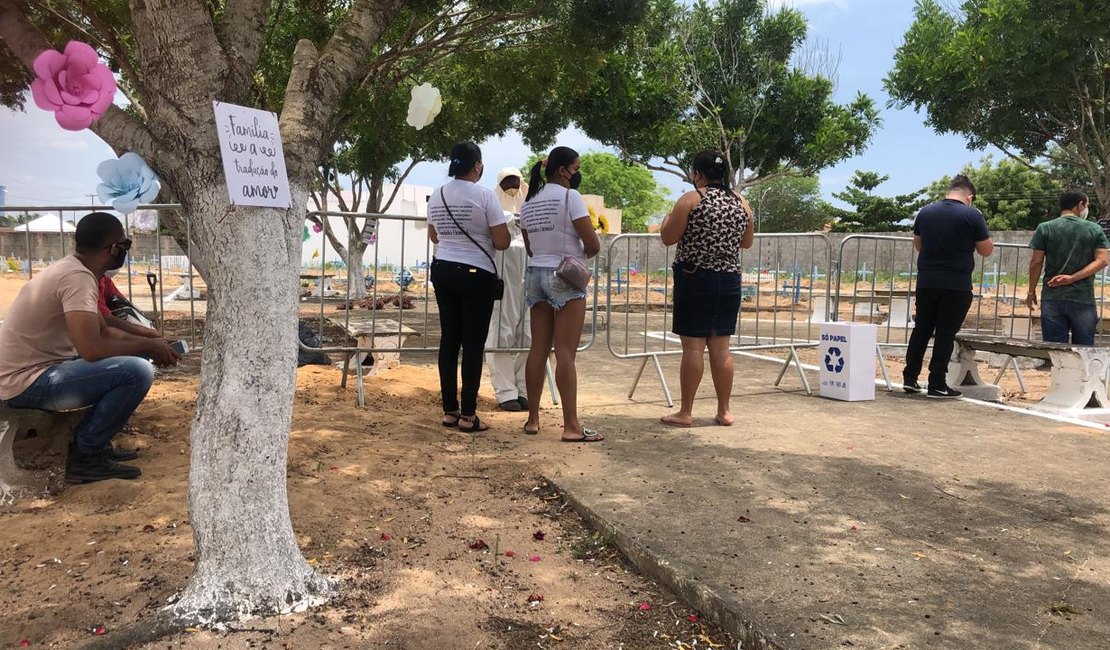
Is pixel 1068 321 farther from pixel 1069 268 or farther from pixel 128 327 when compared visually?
pixel 128 327

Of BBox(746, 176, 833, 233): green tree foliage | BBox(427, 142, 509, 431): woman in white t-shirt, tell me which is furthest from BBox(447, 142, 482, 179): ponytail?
BBox(746, 176, 833, 233): green tree foliage

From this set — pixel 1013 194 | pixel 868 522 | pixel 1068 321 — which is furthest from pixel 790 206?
pixel 868 522

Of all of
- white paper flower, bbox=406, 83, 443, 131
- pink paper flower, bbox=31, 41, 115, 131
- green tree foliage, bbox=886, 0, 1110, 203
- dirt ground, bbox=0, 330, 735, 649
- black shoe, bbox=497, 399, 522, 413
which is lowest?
dirt ground, bbox=0, 330, 735, 649

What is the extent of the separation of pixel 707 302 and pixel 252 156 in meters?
3.20

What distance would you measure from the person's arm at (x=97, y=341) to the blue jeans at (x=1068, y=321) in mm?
6891

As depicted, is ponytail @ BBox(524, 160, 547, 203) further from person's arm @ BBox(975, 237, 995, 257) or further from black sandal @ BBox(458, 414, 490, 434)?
person's arm @ BBox(975, 237, 995, 257)

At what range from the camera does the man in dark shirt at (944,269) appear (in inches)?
A: 233

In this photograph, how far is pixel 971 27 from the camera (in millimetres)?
15156

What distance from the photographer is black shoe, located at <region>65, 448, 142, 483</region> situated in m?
3.48

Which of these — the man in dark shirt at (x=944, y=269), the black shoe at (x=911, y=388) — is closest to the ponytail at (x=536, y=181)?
the man in dark shirt at (x=944, y=269)

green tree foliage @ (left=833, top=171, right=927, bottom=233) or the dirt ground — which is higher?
green tree foliage @ (left=833, top=171, right=927, bottom=233)

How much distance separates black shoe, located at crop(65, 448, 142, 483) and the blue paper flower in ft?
5.35

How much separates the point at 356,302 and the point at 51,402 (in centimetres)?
1310

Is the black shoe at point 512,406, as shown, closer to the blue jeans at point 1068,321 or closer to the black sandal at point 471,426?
the black sandal at point 471,426
